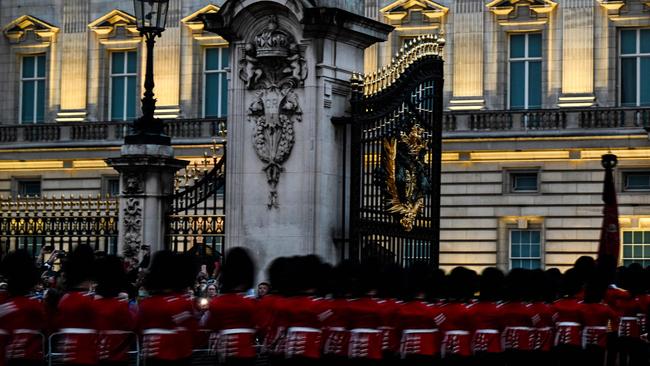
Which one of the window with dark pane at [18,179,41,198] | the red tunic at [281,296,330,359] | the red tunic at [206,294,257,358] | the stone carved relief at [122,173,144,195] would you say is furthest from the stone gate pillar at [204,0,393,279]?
the window with dark pane at [18,179,41,198]

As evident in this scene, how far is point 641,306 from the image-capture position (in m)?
21.9

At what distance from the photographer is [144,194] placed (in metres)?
21.7

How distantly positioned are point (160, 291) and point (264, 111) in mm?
5623

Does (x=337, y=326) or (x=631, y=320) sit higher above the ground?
(x=337, y=326)

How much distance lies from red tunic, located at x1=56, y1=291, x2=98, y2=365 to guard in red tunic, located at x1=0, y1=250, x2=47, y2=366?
32 cm

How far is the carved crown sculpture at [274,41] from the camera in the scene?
66.0ft

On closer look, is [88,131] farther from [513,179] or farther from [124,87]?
[513,179]

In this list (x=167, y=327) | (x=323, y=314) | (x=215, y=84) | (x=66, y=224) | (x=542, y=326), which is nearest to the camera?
(x=167, y=327)

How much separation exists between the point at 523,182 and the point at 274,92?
2722 centimetres

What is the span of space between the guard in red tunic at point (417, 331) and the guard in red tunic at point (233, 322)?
7.84 ft

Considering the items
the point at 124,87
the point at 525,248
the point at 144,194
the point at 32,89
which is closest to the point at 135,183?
the point at 144,194

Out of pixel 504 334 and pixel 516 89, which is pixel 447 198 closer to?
pixel 516 89

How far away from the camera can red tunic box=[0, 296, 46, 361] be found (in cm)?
1488

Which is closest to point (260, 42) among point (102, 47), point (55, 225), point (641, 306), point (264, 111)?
point (264, 111)
